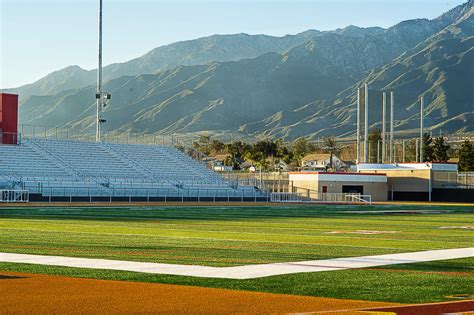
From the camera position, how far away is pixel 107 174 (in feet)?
193

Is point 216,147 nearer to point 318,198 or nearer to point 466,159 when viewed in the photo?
point 466,159

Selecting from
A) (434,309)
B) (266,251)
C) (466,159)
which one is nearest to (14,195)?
(266,251)

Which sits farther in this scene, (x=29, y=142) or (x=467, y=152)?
(x=467, y=152)

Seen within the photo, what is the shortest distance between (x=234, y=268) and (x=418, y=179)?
65293 mm

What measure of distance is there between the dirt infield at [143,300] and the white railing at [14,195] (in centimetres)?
3775

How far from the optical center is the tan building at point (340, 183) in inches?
2825

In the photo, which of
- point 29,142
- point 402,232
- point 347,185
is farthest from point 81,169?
point 402,232

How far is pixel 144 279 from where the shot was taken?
1133cm

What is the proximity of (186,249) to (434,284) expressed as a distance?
6.51 m

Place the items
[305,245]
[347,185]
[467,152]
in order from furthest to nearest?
[467,152], [347,185], [305,245]

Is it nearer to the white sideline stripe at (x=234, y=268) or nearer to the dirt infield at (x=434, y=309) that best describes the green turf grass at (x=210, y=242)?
the white sideline stripe at (x=234, y=268)

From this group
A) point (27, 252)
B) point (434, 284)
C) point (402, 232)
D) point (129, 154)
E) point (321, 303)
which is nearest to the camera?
point (321, 303)

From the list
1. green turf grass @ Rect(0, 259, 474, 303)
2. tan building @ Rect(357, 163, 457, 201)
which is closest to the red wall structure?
tan building @ Rect(357, 163, 457, 201)

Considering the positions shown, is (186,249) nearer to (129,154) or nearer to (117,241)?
(117,241)
